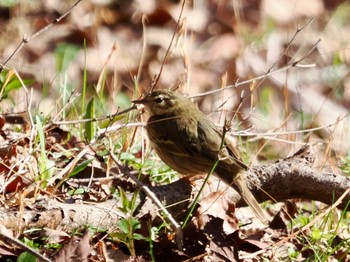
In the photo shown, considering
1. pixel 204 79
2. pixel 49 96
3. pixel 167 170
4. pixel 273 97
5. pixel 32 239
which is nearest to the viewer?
pixel 32 239

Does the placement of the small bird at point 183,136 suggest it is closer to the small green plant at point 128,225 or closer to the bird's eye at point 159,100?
the bird's eye at point 159,100

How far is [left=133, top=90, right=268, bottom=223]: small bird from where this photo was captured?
19.5 ft

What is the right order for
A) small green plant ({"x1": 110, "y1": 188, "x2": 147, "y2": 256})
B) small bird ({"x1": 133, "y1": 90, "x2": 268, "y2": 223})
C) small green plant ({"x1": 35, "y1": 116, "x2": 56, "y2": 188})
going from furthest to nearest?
1. small bird ({"x1": 133, "y1": 90, "x2": 268, "y2": 223})
2. small green plant ({"x1": 35, "y1": 116, "x2": 56, "y2": 188})
3. small green plant ({"x1": 110, "y1": 188, "x2": 147, "y2": 256})

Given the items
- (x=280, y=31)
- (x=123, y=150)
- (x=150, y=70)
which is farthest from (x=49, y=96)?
(x=280, y=31)

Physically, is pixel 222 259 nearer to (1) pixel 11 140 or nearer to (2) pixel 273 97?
(1) pixel 11 140

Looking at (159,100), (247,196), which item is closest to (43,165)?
(247,196)

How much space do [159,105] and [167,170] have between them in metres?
0.44

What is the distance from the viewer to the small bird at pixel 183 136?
5930 millimetres

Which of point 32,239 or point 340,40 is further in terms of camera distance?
point 340,40

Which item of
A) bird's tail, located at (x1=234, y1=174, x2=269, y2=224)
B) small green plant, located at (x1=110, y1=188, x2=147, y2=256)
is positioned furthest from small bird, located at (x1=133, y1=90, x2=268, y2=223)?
small green plant, located at (x1=110, y1=188, x2=147, y2=256)

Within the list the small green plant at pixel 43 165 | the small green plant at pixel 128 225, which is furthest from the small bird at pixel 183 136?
the small green plant at pixel 128 225

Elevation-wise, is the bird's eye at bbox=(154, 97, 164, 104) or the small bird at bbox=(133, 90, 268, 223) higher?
the bird's eye at bbox=(154, 97, 164, 104)

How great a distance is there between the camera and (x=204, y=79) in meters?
10.7

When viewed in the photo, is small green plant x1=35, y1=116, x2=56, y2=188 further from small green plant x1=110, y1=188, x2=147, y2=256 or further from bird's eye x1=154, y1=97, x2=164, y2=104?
bird's eye x1=154, y1=97, x2=164, y2=104
